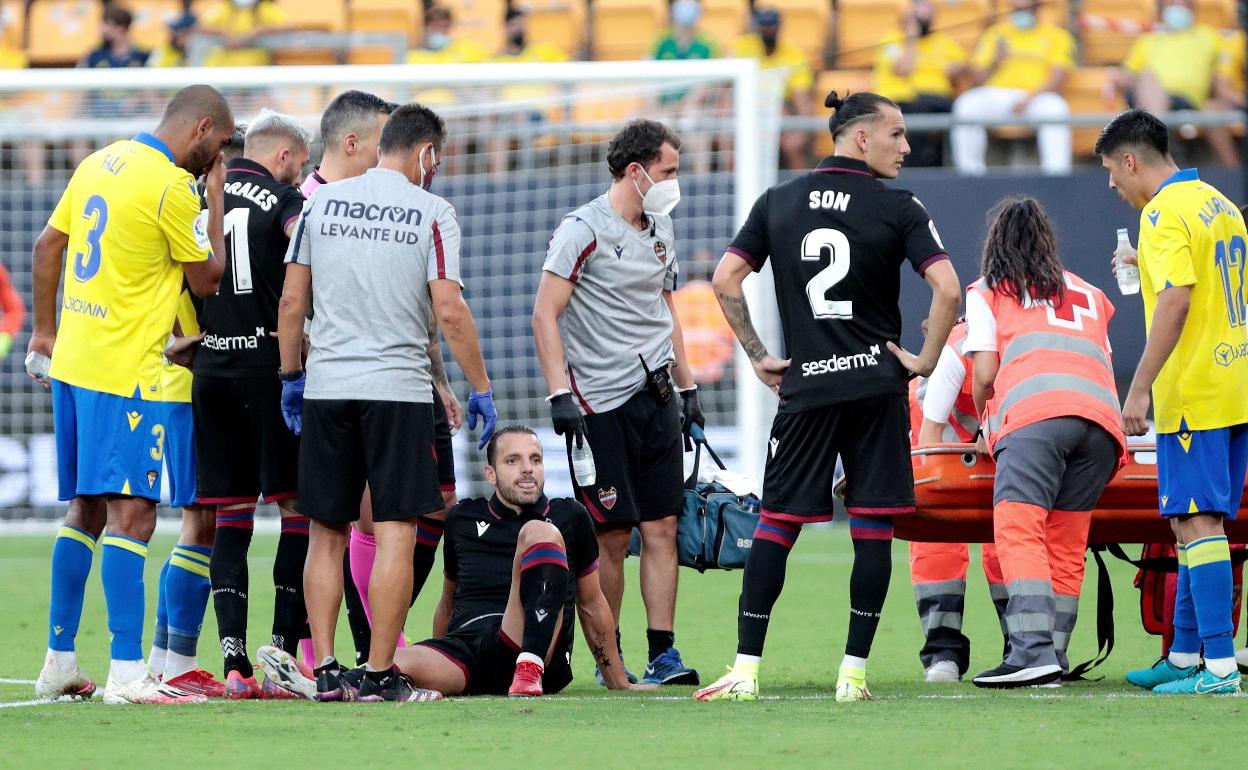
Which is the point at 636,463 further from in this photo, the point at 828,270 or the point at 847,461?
the point at 828,270

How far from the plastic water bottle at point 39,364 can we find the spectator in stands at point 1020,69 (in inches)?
396

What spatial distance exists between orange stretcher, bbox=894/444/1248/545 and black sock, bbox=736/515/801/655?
0.69 metres

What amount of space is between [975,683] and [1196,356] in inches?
56.2

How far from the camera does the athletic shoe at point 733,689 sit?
6047 millimetres

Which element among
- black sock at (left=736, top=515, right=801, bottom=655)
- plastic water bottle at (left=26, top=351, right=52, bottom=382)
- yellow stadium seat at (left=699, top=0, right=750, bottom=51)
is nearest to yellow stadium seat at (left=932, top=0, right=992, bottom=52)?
yellow stadium seat at (left=699, top=0, right=750, bottom=51)

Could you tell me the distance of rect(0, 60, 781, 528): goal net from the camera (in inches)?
555

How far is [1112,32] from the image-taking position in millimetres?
15984

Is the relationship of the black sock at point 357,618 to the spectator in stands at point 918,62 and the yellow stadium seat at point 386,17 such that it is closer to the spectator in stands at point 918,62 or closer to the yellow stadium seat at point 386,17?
the spectator in stands at point 918,62

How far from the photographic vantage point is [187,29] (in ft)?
53.6

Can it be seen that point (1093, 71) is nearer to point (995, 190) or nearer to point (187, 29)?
point (995, 190)

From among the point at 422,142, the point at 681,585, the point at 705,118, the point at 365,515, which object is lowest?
the point at 681,585

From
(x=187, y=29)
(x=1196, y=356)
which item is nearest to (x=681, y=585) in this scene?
(x=1196, y=356)

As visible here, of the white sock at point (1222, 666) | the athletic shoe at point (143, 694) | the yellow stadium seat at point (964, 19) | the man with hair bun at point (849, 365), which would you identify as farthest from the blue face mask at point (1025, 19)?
the athletic shoe at point (143, 694)

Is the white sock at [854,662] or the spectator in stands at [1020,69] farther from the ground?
the spectator in stands at [1020,69]
